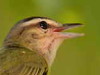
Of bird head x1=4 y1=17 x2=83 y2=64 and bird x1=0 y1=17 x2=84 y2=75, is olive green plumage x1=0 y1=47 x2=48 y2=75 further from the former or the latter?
bird head x1=4 y1=17 x2=83 y2=64

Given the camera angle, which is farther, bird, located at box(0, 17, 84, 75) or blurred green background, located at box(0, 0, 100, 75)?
blurred green background, located at box(0, 0, 100, 75)

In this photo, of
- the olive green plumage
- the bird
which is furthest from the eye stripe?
the olive green plumage

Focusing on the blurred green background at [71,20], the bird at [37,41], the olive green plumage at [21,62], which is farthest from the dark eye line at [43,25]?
the blurred green background at [71,20]

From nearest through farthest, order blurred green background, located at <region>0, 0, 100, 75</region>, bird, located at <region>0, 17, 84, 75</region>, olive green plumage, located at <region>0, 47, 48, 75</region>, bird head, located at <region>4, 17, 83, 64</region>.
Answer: olive green plumage, located at <region>0, 47, 48, 75</region>
bird, located at <region>0, 17, 84, 75</region>
bird head, located at <region>4, 17, 83, 64</region>
blurred green background, located at <region>0, 0, 100, 75</region>

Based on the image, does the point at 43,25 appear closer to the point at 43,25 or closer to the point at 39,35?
the point at 43,25

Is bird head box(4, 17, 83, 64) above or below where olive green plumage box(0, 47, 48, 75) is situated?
above

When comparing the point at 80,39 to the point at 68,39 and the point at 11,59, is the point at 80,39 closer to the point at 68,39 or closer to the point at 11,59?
the point at 68,39

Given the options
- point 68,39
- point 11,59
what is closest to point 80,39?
point 68,39

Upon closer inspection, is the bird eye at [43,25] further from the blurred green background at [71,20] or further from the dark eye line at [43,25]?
the blurred green background at [71,20]
